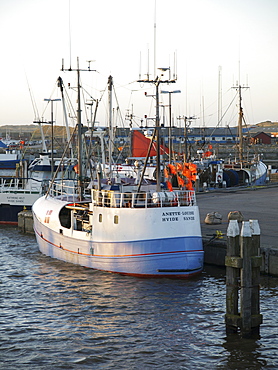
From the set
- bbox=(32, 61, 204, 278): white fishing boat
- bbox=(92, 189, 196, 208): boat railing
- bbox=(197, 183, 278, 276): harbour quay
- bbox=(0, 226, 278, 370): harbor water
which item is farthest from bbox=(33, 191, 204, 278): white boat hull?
bbox=(197, 183, 278, 276): harbour quay

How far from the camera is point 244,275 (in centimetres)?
1664

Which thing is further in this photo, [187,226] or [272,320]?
[187,226]

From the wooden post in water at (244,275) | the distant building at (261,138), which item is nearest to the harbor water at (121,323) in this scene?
the wooden post in water at (244,275)

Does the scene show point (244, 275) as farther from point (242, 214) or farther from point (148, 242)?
point (242, 214)

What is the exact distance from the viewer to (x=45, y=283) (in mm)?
24641

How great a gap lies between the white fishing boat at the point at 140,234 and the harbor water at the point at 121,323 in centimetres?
59

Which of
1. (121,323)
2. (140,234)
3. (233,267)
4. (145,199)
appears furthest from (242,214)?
(233,267)

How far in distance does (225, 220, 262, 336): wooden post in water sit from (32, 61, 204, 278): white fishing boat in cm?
666

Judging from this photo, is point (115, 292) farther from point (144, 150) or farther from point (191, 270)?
point (144, 150)

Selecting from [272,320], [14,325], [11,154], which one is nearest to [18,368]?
[14,325]

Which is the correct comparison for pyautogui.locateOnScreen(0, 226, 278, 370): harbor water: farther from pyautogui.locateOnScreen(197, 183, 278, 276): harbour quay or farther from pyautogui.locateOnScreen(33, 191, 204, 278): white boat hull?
pyautogui.locateOnScreen(197, 183, 278, 276): harbour quay

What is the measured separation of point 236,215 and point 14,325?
45.6ft

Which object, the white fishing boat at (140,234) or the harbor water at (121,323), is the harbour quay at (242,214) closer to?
the harbor water at (121,323)

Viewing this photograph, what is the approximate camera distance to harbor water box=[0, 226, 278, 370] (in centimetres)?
1633
